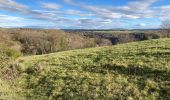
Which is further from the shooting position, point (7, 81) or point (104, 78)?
point (7, 81)

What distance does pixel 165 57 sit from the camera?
16.2m

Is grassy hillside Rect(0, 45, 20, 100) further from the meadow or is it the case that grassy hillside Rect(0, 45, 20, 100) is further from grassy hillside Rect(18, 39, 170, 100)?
grassy hillside Rect(18, 39, 170, 100)

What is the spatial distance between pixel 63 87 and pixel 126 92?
11.3 feet

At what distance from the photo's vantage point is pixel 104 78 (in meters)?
13.4

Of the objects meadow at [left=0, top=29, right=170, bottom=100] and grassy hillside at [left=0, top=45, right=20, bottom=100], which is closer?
meadow at [left=0, top=29, right=170, bottom=100]

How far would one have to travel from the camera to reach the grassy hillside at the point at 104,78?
11289 millimetres

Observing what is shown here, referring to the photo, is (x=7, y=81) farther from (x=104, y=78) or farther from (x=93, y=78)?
(x=104, y=78)

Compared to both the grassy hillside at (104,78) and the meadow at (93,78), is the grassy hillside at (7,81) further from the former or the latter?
the grassy hillside at (104,78)

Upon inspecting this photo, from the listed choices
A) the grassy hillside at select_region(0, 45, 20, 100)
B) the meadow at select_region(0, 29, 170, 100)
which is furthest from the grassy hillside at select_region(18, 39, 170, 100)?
the grassy hillside at select_region(0, 45, 20, 100)

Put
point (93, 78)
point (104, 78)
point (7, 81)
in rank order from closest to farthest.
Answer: point (104, 78), point (93, 78), point (7, 81)

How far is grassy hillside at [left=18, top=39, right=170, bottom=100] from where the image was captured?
37.0 ft

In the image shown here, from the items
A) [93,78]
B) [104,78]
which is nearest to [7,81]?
[93,78]

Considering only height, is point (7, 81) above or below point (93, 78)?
below

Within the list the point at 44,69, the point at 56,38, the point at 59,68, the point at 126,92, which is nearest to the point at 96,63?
the point at 59,68
